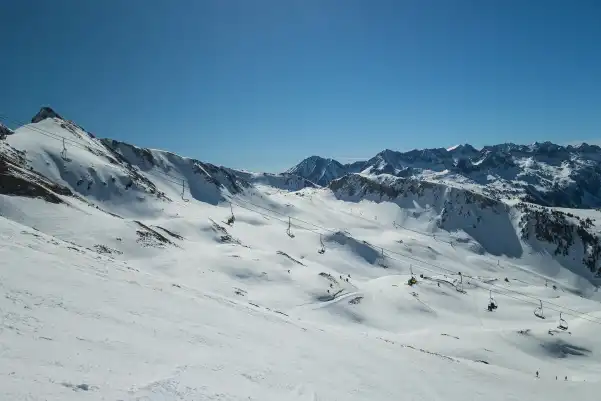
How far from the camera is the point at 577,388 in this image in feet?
143

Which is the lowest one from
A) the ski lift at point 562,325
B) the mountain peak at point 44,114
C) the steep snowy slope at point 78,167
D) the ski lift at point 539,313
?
the ski lift at point 562,325

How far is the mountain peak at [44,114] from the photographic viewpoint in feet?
515

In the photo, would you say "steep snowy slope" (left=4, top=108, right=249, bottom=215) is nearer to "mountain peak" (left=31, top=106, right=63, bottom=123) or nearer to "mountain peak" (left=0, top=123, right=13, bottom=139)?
"mountain peak" (left=0, top=123, right=13, bottom=139)

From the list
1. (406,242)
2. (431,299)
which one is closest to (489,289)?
(431,299)

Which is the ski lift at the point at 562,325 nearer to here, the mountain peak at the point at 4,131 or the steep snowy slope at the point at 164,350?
the steep snowy slope at the point at 164,350

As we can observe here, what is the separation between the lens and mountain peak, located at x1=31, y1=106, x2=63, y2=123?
15700 cm

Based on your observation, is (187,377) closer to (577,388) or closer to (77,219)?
(577,388)

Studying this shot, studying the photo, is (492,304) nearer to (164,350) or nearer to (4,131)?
(164,350)

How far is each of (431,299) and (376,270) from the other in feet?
138

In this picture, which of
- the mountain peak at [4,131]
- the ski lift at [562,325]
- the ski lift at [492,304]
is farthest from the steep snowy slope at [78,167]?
the ski lift at [562,325]

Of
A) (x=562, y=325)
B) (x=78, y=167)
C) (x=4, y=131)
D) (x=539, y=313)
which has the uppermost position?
(x=4, y=131)

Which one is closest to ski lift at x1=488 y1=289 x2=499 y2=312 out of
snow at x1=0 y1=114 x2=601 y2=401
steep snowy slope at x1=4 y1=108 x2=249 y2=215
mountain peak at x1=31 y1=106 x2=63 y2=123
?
snow at x1=0 y1=114 x2=601 y2=401

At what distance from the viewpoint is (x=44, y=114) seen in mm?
159375

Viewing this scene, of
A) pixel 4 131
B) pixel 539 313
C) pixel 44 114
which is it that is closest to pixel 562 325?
pixel 539 313
